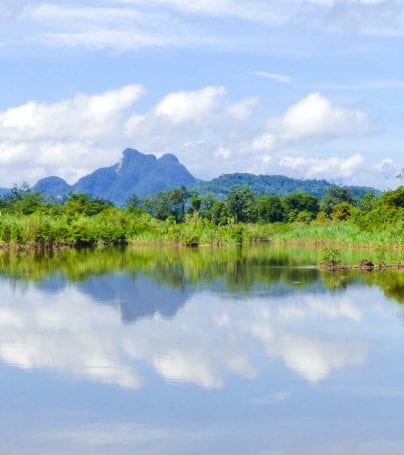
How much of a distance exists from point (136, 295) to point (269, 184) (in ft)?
510

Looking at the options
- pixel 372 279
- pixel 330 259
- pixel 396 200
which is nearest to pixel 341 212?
pixel 396 200

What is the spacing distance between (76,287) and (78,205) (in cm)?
3542

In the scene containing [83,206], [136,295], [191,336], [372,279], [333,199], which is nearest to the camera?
[191,336]

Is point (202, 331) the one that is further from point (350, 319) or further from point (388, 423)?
point (388, 423)

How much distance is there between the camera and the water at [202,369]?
781cm

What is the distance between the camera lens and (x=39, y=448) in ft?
24.2

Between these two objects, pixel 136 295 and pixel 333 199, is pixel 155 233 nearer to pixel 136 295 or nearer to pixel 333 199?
pixel 333 199

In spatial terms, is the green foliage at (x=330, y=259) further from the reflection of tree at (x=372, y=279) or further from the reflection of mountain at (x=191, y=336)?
the reflection of mountain at (x=191, y=336)

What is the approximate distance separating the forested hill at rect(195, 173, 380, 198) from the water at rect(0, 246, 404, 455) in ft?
438

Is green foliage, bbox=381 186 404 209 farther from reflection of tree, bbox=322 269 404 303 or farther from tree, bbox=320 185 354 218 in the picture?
tree, bbox=320 185 354 218

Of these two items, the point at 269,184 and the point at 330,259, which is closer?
the point at 330,259

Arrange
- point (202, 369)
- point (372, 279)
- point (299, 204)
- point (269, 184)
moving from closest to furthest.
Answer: point (202, 369)
point (372, 279)
point (299, 204)
point (269, 184)

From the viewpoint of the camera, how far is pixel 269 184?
173 m

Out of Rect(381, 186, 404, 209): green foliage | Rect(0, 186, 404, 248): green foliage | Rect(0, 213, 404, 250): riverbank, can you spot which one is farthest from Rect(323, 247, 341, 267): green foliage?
Rect(381, 186, 404, 209): green foliage
